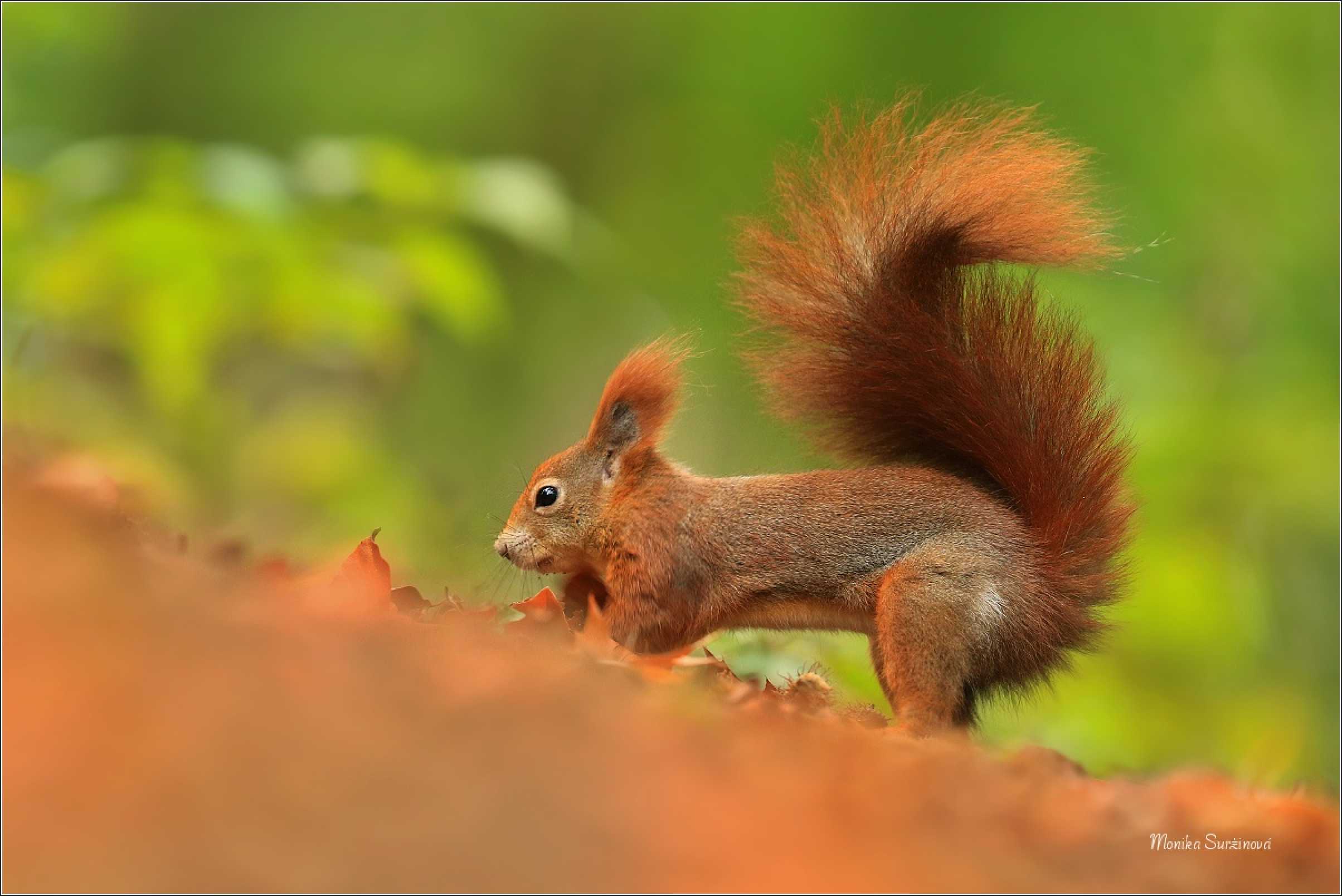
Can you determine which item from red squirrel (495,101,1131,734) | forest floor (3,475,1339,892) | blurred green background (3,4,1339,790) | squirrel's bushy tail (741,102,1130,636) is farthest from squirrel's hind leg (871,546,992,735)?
forest floor (3,475,1339,892)

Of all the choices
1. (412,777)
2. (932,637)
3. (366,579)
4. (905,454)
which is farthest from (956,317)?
(412,777)

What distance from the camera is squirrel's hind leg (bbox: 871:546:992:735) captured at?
2.13 metres

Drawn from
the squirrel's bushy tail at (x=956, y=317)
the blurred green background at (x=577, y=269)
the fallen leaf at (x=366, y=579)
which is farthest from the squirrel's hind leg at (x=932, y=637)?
the fallen leaf at (x=366, y=579)

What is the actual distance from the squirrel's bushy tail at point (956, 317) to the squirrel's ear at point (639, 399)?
20 cm

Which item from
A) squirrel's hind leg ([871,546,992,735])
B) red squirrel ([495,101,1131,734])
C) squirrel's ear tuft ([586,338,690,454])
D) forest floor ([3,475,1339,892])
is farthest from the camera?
squirrel's ear tuft ([586,338,690,454])

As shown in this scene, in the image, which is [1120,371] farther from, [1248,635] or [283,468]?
[283,468]

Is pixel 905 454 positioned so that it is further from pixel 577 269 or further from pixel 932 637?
pixel 577 269

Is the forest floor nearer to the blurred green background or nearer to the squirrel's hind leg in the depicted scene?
the squirrel's hind leg

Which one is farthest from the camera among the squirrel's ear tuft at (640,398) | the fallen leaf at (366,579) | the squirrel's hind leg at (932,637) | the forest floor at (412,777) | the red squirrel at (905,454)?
the squirrel's ear tuft at (640,398)

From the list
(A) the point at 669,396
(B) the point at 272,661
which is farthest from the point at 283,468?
(B) the point at 272,661

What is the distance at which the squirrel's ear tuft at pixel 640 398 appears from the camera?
8.52 ft

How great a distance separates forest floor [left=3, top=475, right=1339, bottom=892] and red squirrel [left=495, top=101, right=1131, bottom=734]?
69 cm

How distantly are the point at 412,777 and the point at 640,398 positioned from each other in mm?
1565

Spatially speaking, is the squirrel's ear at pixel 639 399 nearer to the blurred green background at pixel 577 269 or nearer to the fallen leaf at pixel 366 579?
the blurred green background at pixel 577 269
